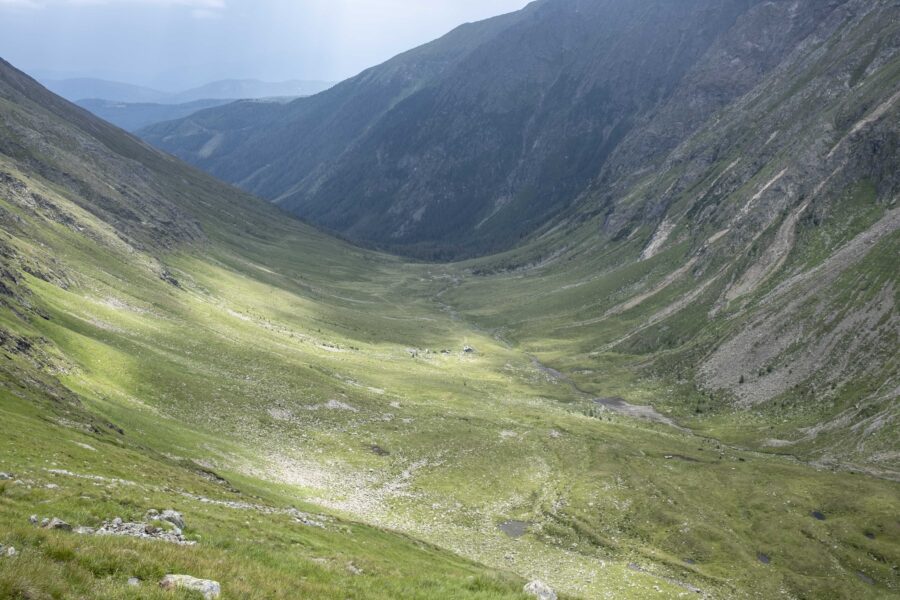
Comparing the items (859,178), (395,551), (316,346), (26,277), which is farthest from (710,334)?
(26,277)

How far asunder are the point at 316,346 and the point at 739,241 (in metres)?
129

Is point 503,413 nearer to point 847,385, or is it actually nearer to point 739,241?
point 847,385

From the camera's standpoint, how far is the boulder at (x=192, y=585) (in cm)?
1559

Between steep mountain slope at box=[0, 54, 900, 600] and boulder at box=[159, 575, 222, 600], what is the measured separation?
37cm

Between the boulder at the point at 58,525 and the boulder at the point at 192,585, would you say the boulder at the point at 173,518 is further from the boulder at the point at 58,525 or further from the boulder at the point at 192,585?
the boulder at the point at 192,585

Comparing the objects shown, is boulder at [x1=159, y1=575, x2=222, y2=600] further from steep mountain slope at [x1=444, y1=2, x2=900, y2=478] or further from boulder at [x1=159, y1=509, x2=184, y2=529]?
steep mountain slope at [x1=444, y1=2, x2=900, y2=478]

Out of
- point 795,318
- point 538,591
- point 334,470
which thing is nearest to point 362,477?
point 334,470

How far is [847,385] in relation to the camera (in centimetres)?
10569

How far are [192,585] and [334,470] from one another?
2209 inches

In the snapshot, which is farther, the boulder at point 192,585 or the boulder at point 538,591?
the boulder at point 538,591

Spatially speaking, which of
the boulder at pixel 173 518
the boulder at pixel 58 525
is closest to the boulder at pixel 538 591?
the boulder at pixel 173 518

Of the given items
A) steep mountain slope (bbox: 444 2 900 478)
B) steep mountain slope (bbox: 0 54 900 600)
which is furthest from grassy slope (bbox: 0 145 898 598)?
steep mountain slope (bbox: 444 2 900 478)

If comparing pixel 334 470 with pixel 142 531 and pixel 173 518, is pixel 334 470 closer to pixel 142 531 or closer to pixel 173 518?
pixel 173 518

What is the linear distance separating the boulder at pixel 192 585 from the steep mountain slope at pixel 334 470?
1.21 feet
